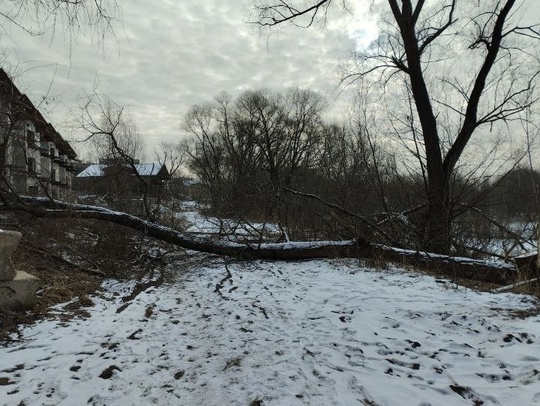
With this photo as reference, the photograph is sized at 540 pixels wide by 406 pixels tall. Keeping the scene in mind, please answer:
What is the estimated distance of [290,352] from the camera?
12.5 feet

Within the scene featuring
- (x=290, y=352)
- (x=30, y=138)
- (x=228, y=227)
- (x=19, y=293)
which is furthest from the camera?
(x=228, y=227)

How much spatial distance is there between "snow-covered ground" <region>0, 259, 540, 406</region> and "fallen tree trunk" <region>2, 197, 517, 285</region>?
1.62m

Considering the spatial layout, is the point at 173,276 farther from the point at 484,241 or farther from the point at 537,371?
the point at 484,241

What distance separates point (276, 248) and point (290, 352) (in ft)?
19.4

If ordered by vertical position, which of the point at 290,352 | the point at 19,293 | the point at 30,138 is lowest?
the point at 290,352

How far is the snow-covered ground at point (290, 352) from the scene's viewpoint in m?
3.00

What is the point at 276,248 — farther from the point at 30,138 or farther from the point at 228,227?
the point at 30,138

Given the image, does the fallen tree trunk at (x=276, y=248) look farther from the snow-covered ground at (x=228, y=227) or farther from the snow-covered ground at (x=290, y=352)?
the snow-covered ground at (x=290, y=352)

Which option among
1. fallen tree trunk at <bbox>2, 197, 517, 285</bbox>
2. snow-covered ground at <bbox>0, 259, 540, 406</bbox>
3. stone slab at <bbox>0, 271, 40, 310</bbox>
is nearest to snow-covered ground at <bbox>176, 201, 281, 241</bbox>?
fallen tree trunk at <bbox>2, 197, 517, 285</bbox>

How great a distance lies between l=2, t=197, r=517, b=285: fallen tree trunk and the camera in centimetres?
752

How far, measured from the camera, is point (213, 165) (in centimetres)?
5528

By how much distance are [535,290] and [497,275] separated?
5.63ft

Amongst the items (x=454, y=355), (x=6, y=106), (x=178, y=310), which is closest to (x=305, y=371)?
(x=454, y=355)

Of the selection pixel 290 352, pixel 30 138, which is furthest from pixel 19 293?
pixel 30 138
